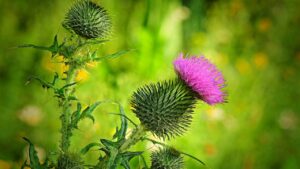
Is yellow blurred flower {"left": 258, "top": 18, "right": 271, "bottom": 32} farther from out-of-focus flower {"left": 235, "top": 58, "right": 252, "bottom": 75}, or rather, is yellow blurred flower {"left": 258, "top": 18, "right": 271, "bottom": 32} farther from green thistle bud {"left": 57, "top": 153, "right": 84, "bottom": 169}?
green thistle bud {"left": 57, "top": 153, "right": 84, "bottom": 169}

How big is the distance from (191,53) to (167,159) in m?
3.30

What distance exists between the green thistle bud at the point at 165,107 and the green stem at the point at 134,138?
3 cm

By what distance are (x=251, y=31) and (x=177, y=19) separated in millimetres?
890

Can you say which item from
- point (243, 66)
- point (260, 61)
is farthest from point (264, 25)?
point (243, 66)

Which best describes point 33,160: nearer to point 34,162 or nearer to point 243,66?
point 34,162

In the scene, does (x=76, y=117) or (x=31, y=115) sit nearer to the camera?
(x=76, y=117)

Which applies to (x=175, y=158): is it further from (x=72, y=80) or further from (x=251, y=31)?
(x=251, y=31)

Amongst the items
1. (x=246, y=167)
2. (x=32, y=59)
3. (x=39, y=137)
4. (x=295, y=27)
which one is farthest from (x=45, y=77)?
(x=295, y=27)

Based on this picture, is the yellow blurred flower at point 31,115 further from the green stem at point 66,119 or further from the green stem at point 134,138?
the green stem at point 66,119

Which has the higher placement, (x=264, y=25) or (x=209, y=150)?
(x=264, y=25)

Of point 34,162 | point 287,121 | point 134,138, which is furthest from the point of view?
point 287,121

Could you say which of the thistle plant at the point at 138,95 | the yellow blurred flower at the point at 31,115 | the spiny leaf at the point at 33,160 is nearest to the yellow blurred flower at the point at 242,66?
the yellow blurred flower at the point at 31,115

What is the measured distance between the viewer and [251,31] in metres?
5.80

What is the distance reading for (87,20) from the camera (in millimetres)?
2191
